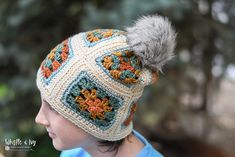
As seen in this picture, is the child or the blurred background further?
the blurred background

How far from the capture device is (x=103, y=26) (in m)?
2.22

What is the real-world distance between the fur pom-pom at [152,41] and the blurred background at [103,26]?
805 mm

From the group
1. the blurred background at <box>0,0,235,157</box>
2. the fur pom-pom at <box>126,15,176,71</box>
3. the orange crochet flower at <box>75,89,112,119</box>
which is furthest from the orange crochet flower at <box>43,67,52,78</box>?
the blurred background at <box>0,0,235,157</box>

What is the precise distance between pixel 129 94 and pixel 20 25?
4.70 ft

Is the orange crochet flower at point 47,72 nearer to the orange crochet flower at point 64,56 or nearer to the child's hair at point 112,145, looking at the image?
the orange crochet flower at point 64,56

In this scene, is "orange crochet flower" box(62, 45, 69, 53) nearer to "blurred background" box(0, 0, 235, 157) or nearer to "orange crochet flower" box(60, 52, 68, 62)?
"orange crochet flower" box(60, 52, 68, 62)

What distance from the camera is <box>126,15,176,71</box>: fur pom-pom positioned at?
1284 millimetres

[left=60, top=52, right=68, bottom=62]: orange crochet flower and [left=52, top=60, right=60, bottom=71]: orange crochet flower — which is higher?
[left=60, top=52, right=68, bottom=62]: orange crochet flower

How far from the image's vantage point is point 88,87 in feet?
4.11

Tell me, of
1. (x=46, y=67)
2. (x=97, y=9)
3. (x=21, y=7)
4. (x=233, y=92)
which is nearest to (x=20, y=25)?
(x=21, y=7)

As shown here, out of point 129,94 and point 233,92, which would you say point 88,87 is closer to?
point 129,94

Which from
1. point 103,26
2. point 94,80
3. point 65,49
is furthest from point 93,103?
point 103,26

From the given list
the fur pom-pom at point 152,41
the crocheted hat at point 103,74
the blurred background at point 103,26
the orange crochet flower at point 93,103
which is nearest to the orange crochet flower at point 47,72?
the crocheted hat at point 103,74

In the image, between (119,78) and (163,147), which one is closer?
(119,78)
